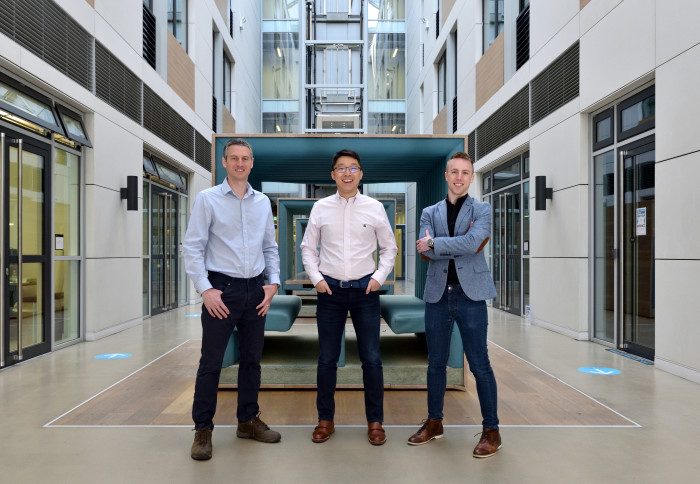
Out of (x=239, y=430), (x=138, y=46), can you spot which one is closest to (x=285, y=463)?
(x=239, y=430)

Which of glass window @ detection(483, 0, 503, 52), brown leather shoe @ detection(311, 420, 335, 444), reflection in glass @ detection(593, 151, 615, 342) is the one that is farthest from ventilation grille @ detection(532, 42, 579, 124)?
brown leather shoe @ detection(311, 420, 335, 444)

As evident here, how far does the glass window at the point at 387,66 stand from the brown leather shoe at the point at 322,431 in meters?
19.6

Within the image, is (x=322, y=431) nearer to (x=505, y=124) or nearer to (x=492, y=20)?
(x=505, y=124)

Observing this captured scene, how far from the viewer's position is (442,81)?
1559 centimetres

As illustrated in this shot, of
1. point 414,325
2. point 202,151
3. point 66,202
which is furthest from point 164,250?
point 414,325

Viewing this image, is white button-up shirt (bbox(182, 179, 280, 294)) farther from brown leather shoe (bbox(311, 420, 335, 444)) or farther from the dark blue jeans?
brown leather shoe (bbox(311, 420, 335, 444))

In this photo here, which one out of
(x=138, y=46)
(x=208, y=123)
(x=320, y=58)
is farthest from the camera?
(x=320, y=58)

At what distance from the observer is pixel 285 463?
283 cm

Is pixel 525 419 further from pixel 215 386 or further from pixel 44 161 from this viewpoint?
pixel 44 161


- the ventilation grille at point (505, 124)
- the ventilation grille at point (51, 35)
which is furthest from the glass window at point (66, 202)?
the ventilation grille at point (505, 124)

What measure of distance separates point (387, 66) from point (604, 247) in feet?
55.4

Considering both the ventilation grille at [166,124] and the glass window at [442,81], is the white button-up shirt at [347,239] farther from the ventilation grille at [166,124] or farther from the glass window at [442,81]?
the glass window at [442,81]

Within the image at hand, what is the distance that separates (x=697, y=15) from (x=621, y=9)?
1397 millimetres

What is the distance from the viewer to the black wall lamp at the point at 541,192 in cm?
766
